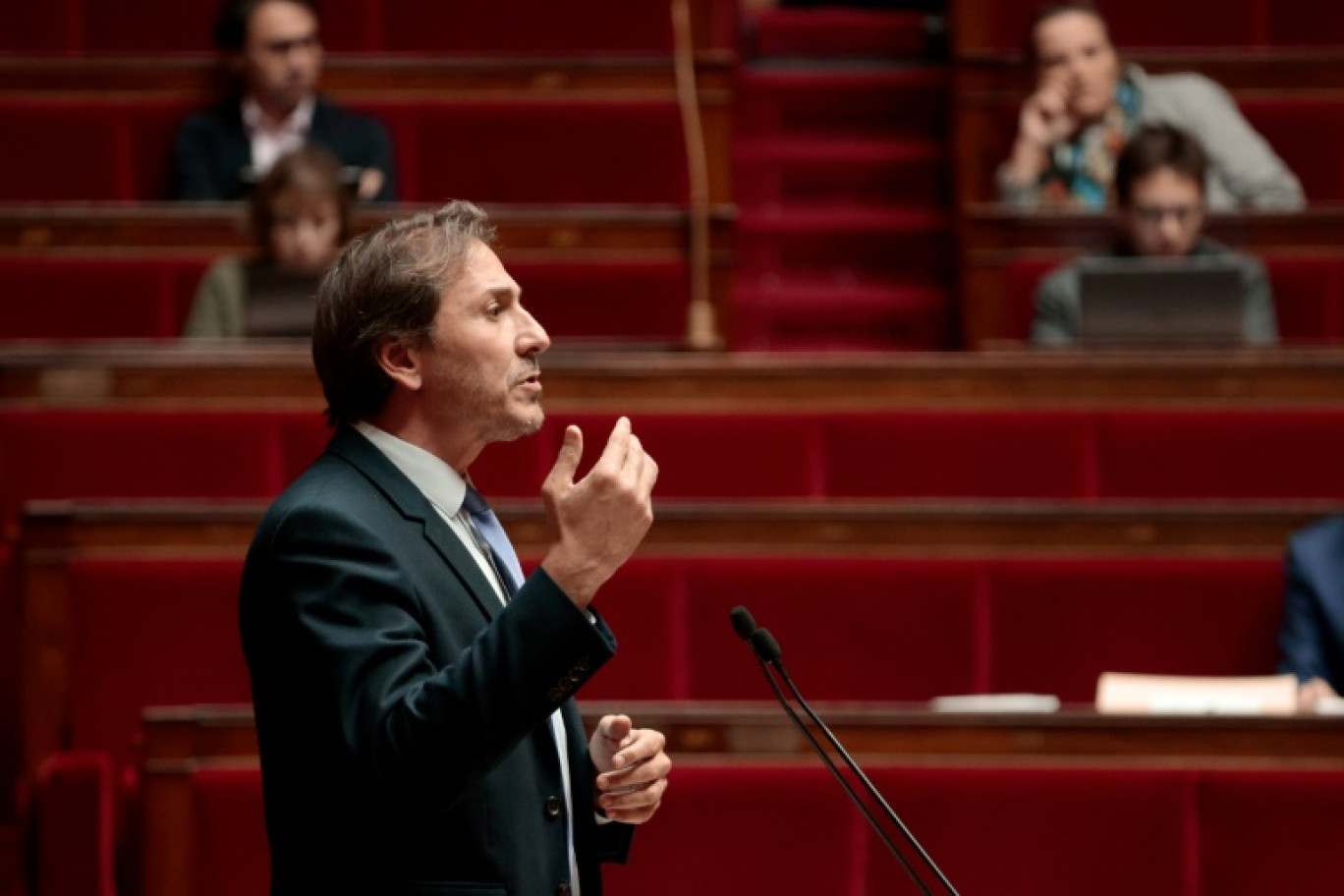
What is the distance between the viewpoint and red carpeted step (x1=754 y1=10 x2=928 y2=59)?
1486 millimetres

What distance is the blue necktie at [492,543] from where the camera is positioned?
17.9 inches

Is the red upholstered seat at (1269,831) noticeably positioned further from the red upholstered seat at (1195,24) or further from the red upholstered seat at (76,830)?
the red upholstered seat at (1195,24)

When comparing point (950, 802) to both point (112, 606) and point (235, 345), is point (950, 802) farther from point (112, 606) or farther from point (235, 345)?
point (235, 345)

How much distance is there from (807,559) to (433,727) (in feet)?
1.49

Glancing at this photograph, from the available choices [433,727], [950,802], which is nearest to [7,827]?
[950,802]

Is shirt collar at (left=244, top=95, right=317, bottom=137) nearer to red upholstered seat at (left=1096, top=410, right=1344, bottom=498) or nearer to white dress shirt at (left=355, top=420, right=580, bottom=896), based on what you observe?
red upholstered seat at (left=1096, top=410, right=1344, bottom=498)

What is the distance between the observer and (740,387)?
93cm

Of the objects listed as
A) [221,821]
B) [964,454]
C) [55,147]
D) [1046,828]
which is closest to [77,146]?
[55,147]

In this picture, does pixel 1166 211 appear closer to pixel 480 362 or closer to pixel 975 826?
pixel 975 826

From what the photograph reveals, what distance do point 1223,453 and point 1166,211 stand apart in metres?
0.17

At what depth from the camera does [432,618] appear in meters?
0.42

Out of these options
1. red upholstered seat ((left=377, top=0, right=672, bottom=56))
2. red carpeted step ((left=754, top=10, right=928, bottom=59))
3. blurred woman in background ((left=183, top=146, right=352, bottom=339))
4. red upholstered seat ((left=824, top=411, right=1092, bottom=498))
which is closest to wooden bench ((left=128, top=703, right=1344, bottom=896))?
red upholstered seat ((left=824, top=411, right=1092, bottom=498))

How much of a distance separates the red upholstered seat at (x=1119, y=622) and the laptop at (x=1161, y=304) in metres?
0.17

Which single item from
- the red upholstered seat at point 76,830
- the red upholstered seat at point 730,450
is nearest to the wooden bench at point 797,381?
the red upholstered seat at point 730,450
